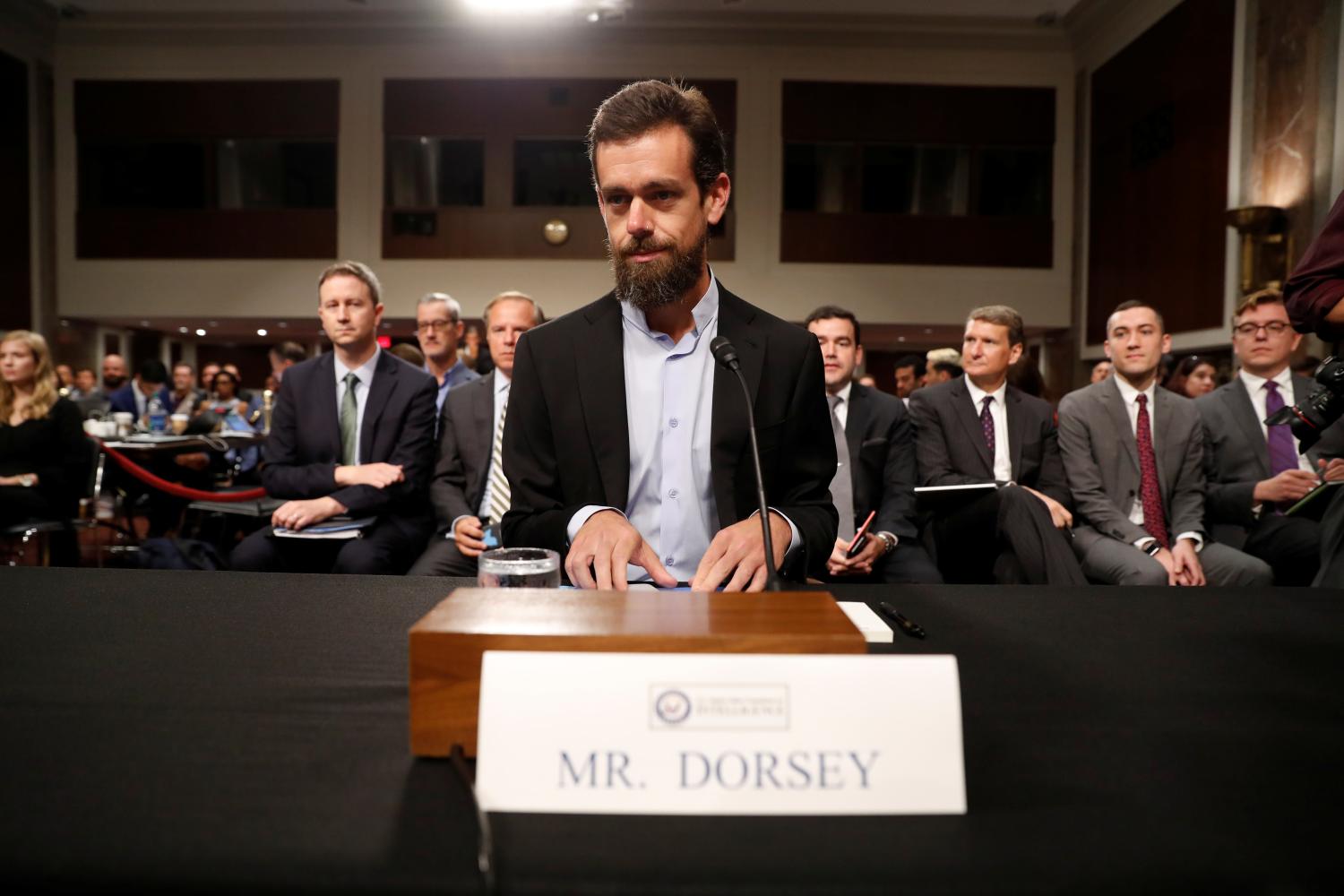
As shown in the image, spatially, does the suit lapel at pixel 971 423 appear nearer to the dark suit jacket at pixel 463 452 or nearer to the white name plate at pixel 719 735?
the dark suit jacket at pixel 463 452

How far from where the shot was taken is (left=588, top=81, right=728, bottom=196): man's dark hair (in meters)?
1.42

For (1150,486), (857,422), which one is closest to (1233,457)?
(1150,486)

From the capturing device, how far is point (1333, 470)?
2686mm

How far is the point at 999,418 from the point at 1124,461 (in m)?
0.47

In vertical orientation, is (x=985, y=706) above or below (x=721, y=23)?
below

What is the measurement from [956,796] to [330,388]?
3003 mm

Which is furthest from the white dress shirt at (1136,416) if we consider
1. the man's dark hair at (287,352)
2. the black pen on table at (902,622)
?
the man's dark hair at (287,352)

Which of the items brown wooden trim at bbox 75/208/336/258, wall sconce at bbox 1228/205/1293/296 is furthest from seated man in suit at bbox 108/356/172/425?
wall sconce at bbox 1228/205/1293/296

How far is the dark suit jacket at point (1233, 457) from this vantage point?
3.24 meters

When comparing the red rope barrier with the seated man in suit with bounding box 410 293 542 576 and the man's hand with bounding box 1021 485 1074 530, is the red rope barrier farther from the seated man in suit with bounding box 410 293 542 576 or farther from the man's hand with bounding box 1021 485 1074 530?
the man's hand with bounding box 1021 485 1074 530

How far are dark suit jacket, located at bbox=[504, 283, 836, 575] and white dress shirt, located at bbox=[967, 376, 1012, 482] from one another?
207 centimetres

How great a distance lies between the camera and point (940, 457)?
11.2ft

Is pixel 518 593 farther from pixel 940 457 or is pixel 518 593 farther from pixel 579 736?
pixel 940 457

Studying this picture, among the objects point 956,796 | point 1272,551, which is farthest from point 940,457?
point 956,796
